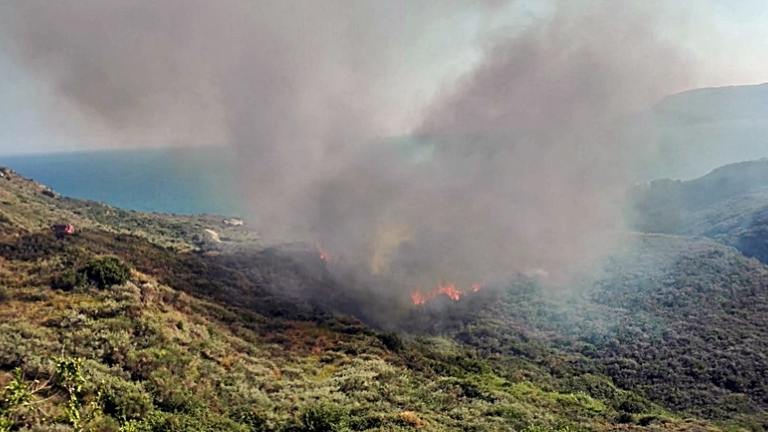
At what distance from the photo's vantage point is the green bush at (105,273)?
29906mm

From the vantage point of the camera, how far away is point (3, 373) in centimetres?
1612

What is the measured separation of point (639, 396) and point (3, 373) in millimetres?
40811

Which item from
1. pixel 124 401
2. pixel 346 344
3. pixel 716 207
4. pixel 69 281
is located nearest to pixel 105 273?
pixel 69 281

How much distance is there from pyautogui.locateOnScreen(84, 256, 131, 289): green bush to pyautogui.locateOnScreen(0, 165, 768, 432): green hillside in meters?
0.13

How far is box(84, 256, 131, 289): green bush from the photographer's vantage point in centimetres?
2991

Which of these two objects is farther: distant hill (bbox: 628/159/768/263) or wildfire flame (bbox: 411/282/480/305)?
distant hill (bbox: 628/159/768/263)

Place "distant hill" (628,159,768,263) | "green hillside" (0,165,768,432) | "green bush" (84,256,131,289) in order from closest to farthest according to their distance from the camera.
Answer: "green hillside" (0,165,768,432) → "green bush" (84,256,131,289) → "distant hill" (628,159,768,263)

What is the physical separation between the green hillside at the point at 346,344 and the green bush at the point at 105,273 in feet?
0.41

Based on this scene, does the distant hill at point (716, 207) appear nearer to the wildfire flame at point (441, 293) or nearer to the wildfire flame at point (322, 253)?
the wildfire flame at point (441, 293)

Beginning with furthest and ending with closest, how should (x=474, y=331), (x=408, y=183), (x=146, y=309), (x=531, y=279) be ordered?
(x=408, y=183)
(x=531, y=279)
(x=474, y=331)
(x=146, y=309)

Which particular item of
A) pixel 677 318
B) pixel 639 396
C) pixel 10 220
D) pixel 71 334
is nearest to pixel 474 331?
pixel 639 396

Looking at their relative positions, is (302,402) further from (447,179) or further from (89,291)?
(447,179)

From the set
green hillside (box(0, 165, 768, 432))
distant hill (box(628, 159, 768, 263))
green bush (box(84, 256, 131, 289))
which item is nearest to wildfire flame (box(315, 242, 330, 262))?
green hillside (box(0, 165, 768, 432))

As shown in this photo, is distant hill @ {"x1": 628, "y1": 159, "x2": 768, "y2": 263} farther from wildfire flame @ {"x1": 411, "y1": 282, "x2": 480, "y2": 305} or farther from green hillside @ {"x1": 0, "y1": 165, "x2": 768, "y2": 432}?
wildfire flame @ {"x1": 411, "y1": 282, "x2": 480, "y2": 305}
